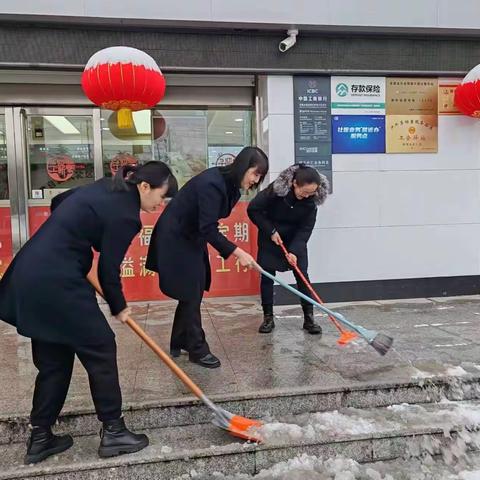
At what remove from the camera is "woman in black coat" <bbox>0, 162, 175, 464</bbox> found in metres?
2.46

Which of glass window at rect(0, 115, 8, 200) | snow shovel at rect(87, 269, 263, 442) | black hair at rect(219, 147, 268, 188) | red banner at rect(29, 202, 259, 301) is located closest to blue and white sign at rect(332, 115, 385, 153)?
red banner at rect(29, 202, 259, 301)

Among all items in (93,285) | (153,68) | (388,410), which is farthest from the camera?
(153,68)

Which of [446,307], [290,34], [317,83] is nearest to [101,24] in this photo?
[290,34]

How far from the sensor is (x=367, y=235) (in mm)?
5852

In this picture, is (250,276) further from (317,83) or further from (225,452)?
(225,452)

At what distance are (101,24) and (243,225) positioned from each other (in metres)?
2.79

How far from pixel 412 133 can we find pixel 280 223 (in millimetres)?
2410

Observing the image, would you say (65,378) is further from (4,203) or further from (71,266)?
(4,203)

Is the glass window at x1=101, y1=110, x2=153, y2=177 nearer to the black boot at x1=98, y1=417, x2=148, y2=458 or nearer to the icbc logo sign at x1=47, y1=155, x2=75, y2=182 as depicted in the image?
the icbc logo sign at x1=47, y1=155, x2=75, y2=182

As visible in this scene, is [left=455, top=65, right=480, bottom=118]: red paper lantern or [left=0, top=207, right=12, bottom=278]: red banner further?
[left=0, top=207, right=12, bottom=278]: red banner

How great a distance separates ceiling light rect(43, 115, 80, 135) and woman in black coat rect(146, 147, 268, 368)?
300 centimetres

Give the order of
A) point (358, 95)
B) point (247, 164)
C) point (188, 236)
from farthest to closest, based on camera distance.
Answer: point (358, 95)
point (188, 236)
point (247, 164)

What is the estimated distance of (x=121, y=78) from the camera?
4.53 metres

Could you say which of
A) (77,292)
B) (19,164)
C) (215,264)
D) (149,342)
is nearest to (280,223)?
(215,264)
